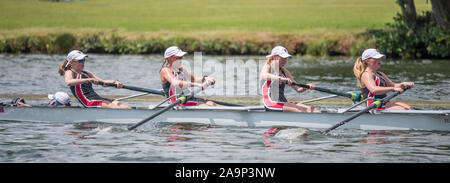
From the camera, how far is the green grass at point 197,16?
39.8 m

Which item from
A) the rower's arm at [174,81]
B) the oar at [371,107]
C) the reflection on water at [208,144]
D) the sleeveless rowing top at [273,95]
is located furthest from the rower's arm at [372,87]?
the rower's arm at [174,81]

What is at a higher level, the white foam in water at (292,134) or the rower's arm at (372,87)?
the rower's arm at (372,87)

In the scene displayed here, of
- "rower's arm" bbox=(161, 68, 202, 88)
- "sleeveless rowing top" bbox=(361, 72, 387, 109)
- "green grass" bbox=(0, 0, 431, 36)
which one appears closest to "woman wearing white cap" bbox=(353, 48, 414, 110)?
"sleeveless rowing top" bbox=(361, 72, 387, 109)

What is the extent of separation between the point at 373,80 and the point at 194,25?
30.2 m

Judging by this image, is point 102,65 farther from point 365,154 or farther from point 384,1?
point 384,1

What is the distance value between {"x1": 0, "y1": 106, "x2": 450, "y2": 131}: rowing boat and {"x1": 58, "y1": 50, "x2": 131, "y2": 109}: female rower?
0.80 feet

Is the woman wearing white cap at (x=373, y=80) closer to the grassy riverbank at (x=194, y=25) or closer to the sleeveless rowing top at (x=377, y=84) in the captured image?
the sleeveless rowing top at (x=377, y=84)

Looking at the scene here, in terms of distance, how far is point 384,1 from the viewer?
5238 cm

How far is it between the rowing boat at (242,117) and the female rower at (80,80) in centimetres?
24

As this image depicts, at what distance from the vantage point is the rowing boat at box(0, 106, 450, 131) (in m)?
12.8

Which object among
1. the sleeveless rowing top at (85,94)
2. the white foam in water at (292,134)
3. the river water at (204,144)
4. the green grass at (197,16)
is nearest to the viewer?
the river water at (204,144)

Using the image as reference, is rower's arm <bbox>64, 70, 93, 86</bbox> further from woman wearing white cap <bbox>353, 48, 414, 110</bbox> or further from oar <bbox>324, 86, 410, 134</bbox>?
woman wearing white cap <bbox>353, 48, 414, 110</bbox>

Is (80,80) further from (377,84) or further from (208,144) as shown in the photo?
(377,84)
